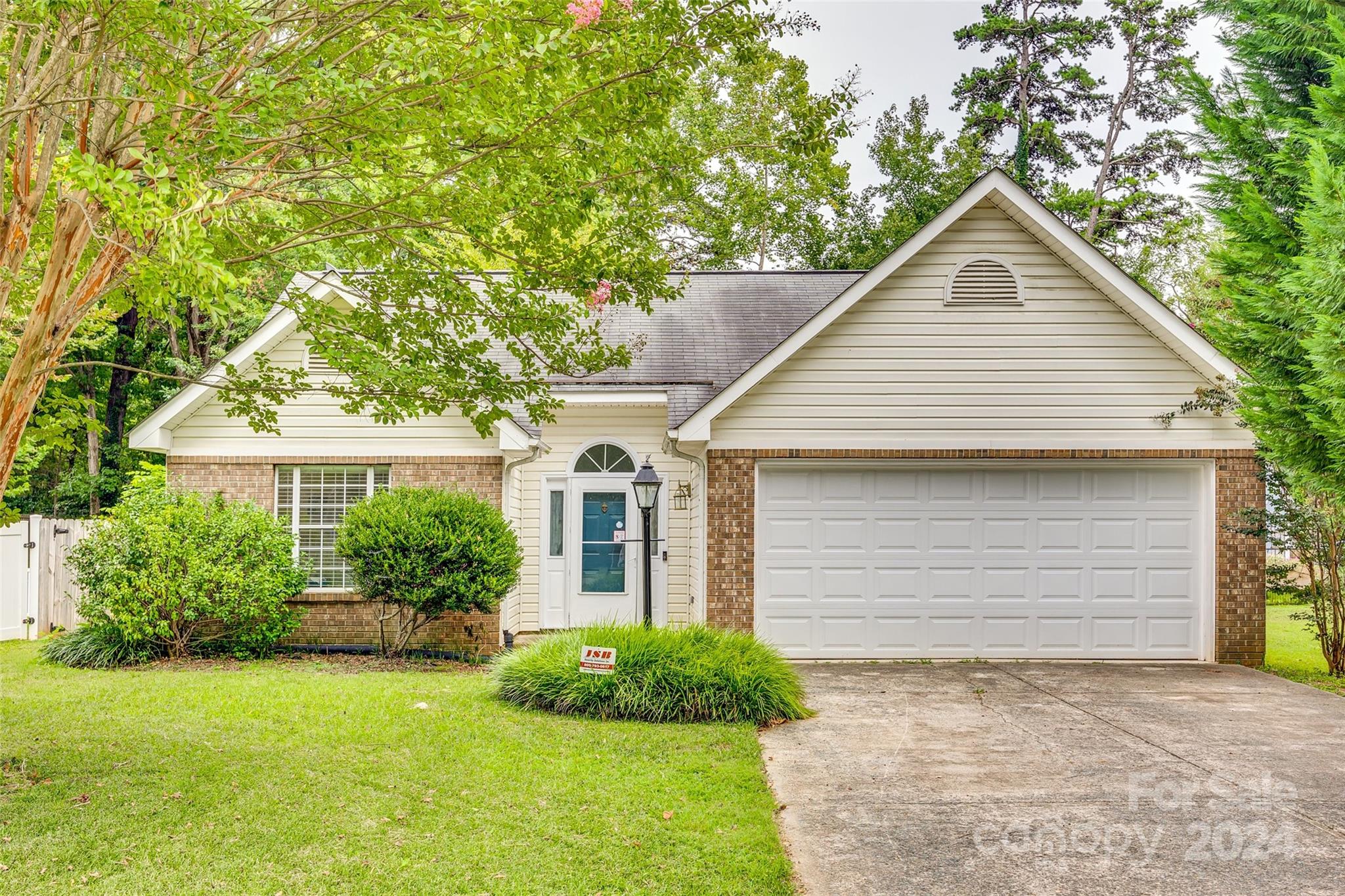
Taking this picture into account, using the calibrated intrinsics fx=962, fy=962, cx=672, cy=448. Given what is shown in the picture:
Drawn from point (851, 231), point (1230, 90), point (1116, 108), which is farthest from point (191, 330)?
point (1116, 108)

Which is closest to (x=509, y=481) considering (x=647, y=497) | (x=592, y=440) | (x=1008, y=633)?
(x=592, y=440)

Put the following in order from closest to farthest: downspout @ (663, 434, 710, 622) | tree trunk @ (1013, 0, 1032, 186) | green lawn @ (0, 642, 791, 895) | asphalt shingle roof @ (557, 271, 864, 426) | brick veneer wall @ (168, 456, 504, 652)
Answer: green lawn @ (0, 642, 791, 895)
downspout @ (663, 434, 710, 622)
brick veneer wall @ (168, 456, 504, 652)
asphalt shingle roof @ (557, 271, 864, 426)
tree trunk @ (1013, 0, 1032, 186)

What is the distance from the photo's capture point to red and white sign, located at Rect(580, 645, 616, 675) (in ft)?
26.8

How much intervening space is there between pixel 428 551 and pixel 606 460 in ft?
11.2

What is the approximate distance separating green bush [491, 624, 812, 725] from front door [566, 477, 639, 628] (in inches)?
178

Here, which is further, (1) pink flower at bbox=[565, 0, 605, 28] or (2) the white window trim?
(2) the white window trim

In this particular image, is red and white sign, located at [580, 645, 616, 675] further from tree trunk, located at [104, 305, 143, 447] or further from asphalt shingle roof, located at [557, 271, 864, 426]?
tree trunk, located at [104, 305, 143, 447]

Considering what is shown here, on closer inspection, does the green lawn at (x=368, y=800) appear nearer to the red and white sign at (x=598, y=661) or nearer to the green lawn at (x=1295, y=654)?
the red and white sign at (x=598, y=661)

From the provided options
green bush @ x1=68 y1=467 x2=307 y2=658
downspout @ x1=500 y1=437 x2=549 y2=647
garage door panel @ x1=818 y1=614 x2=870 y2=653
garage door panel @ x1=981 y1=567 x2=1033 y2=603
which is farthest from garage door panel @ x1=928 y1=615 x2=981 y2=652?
green bush @ x1=68 y1=467 x2=307 y2=658

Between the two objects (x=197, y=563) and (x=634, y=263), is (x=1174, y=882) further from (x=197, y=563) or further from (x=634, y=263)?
(x=197, y=563)

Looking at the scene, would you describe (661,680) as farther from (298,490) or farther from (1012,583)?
(298,490)

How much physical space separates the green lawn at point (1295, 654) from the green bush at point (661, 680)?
602cm

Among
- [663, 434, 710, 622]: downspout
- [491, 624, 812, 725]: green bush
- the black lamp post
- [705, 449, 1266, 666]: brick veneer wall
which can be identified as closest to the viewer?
[491, 624, 812, 725]: green bush

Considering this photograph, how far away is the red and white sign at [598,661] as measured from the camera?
8.17 metres
